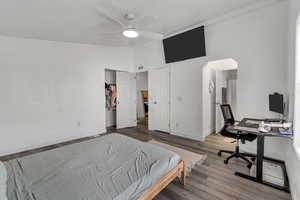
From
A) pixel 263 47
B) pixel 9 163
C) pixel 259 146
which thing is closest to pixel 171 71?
pixel 263 47

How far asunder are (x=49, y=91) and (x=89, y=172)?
3052mm

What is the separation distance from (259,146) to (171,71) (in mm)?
2770

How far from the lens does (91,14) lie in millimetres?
2596

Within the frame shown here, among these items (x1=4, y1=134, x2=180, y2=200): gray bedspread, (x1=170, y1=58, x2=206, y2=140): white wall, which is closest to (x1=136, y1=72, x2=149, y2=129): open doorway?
(x1=170, y1=58, x2=206, y2=140): white wall

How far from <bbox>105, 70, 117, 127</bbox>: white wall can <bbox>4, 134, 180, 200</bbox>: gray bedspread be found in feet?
10.1

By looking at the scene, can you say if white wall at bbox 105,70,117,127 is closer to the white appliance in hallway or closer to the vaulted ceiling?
the vaulted ceiling

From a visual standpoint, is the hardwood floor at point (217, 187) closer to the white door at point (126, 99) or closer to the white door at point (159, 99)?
the white door at point (159, 99)

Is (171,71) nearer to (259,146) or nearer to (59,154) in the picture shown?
(259,146)

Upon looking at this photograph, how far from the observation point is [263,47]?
265 cm

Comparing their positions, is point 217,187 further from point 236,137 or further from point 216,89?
point 216,89

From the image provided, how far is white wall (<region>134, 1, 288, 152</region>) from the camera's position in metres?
2.49

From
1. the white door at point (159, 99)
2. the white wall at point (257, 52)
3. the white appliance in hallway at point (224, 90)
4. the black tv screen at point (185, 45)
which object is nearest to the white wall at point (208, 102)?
the white appliance in hallway at point (224, 90)

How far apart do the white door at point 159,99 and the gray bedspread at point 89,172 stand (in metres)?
2.46

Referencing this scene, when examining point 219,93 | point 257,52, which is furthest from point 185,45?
point 219,93
